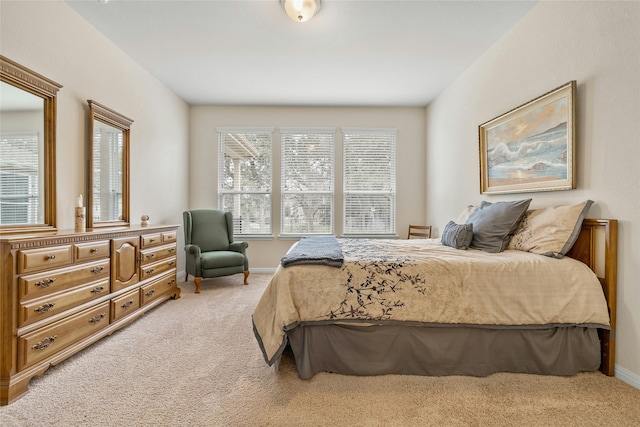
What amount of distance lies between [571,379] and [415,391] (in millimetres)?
1019

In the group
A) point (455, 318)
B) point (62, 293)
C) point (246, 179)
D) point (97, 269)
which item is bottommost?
point (455, 318)

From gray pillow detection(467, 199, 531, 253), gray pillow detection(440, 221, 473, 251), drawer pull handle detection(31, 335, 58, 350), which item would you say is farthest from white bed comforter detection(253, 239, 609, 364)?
drawer pull handle detection(31, 335, 58, 350)

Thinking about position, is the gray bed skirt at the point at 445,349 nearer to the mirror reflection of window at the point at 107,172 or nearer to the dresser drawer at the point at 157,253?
the dresser drawer at the point at 157,253

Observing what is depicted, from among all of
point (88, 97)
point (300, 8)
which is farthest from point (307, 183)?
point (88, 97)

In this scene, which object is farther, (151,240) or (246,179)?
(246,179)

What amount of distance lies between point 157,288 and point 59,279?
128cm

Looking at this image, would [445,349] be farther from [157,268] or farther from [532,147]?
[157,268]

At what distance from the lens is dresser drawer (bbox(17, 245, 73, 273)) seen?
1.76 m

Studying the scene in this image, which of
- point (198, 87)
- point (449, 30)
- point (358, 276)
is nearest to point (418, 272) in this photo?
point (358, 276)

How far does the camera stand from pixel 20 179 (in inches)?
85.6

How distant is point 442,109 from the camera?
173 inches

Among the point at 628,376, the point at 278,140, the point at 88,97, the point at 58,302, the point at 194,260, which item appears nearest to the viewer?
the point at 628,376

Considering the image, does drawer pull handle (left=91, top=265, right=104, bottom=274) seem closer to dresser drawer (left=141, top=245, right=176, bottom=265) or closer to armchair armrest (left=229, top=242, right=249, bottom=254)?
dresser drawer (left=141, top=245, right=176, bottom=265)

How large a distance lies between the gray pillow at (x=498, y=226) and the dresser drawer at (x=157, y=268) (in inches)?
123
